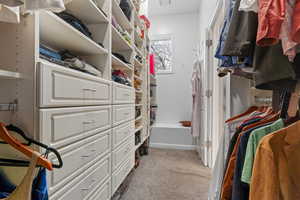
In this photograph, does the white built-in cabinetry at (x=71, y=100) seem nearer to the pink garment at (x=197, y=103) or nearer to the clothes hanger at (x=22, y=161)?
the clothes hanger at (x=22, y=161)

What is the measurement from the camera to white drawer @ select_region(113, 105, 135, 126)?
1.48 m

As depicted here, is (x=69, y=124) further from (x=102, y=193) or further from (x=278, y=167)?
Answer: (x=278, y=167)

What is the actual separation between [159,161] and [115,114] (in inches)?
61.9

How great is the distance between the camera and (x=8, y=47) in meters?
0.71

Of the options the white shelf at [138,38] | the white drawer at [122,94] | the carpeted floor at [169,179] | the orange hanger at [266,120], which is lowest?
the carpeted floor at [169,179]

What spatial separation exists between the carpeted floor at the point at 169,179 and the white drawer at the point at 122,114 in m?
0.78

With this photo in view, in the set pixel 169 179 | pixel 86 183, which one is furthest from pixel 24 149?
pixel 169 179

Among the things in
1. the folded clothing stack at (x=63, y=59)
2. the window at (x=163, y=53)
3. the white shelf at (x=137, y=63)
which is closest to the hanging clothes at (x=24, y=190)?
the folded clothing stack at (x=63, y=59)

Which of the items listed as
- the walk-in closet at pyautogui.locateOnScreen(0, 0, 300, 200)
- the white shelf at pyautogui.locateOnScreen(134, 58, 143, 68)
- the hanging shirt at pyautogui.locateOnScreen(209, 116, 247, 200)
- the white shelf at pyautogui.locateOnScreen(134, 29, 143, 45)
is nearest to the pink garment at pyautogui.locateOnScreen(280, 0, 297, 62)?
the walk-in closet at pyautogui.locateOnScreen(0, 0, 300, 200)

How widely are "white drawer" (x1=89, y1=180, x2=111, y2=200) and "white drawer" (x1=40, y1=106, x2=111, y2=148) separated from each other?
412 millimetres

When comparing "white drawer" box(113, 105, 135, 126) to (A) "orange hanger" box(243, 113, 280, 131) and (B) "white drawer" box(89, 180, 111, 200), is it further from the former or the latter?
(A) "orange hanger" box(243, 113, 280, 131)

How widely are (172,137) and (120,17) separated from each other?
8.11 feet

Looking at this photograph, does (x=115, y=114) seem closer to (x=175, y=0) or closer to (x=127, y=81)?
(x=127, y=81)

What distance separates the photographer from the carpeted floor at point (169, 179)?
178cm
